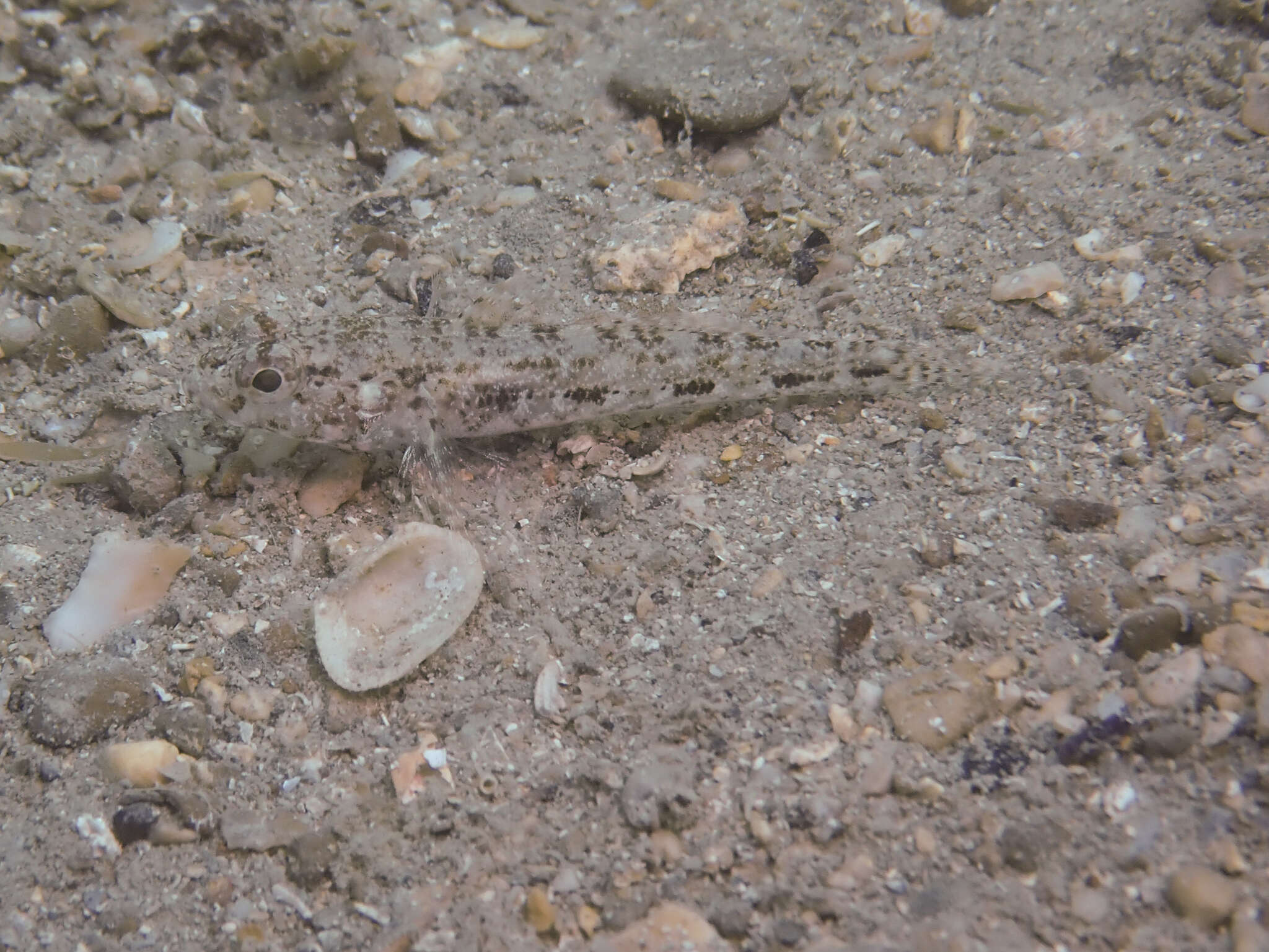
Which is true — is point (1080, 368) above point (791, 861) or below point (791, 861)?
above

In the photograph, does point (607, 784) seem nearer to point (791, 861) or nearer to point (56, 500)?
point (791, 861)

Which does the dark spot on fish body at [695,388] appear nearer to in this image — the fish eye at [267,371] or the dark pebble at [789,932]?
the fish eye at [267,371]

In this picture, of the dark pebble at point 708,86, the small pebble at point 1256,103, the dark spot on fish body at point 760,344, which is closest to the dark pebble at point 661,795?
the dark spot on fish body at point 760,344

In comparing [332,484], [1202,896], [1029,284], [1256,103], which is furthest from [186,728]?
[1256,103]

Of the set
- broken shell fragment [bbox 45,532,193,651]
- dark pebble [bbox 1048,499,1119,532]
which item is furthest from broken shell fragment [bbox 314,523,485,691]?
dark pebble [bbox 1048,499,1119,532]

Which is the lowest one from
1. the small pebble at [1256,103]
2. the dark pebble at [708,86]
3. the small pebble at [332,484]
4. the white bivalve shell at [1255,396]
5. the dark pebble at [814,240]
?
the small pebble at [332,484]

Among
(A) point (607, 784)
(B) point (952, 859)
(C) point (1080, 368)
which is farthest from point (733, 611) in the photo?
(C) point (1080, 368)

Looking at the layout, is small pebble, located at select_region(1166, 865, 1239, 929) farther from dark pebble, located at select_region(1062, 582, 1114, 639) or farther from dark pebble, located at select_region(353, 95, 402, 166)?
dark pebble, located at select_region(353, 95, 402, 166)

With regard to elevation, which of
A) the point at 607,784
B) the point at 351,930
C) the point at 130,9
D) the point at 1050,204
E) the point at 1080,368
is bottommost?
the point at 351,930
